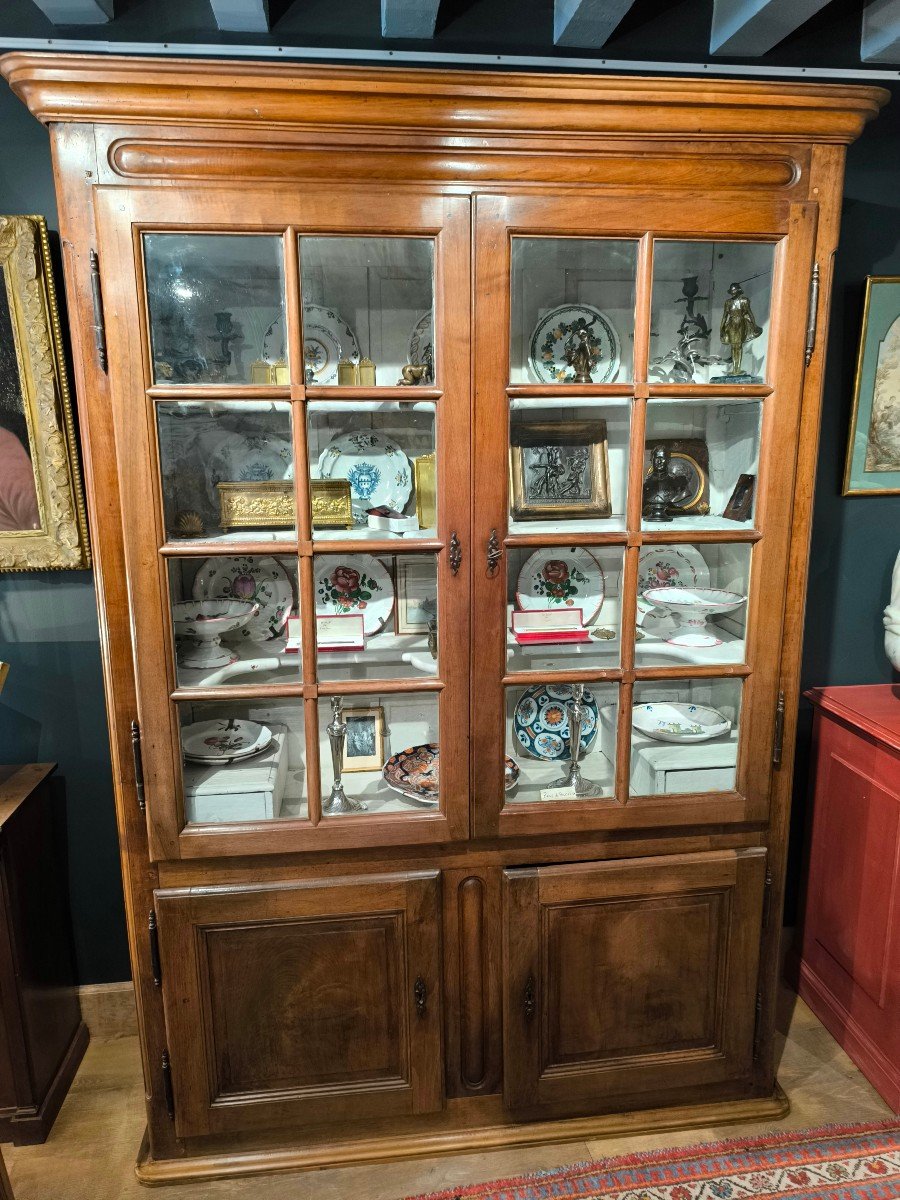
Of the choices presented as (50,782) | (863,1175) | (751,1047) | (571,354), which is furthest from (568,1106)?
(571,354)

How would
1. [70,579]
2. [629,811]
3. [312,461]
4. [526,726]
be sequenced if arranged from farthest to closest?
1. [70,579]
2. [526,726]
3. [629,811]
4. [312,461]

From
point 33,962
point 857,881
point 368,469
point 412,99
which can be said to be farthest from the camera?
point 857,881

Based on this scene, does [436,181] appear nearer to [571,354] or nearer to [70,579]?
[571,354]

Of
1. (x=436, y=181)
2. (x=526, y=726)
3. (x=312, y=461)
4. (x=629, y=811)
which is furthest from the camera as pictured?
(x=526, y=726)

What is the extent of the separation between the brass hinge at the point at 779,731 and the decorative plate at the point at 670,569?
0.29 m

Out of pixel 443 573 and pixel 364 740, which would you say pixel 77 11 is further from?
pixel 364 740

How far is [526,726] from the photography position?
1.77 m

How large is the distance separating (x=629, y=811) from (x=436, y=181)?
1282 mm

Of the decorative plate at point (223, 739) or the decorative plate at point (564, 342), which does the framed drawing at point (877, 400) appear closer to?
the decorative plate at point (564, 342)

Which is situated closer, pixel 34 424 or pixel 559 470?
pixel 559 470

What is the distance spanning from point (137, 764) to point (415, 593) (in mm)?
644

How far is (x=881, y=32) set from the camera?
1786 mm

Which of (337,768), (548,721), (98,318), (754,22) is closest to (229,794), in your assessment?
(337,768)

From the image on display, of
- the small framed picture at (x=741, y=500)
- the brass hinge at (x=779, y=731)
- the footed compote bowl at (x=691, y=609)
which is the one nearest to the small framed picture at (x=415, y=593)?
the footed compote bowl at (x=691, y=609)
